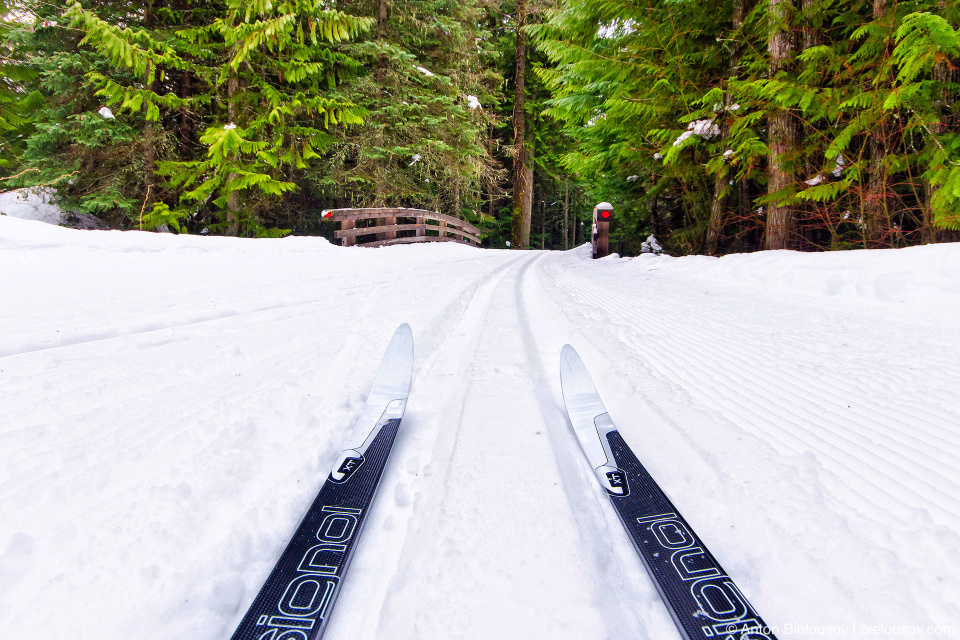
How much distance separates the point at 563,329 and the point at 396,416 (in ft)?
4.43

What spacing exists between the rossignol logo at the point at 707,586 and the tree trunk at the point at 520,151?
1429 cm

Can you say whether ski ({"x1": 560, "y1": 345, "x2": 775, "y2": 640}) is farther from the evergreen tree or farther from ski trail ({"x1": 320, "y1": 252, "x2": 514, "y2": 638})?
the evergreen tree

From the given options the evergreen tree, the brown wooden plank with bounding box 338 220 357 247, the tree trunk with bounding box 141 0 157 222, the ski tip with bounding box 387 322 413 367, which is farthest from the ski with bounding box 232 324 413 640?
the evergreen tree

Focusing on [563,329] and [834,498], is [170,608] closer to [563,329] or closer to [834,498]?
[834,498]

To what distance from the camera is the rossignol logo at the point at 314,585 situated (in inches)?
23.3

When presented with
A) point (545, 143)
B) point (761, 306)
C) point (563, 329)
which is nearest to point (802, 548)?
point (563, 329)

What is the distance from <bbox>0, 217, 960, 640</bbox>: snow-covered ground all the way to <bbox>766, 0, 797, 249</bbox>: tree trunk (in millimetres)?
2940

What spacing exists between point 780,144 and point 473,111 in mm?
8450

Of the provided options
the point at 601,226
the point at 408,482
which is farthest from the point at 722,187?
the point at 408,482

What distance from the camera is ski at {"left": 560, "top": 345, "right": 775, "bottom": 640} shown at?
2.03 ft

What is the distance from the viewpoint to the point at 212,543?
2.41ft

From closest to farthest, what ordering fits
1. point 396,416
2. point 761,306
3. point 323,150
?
point 396,416 → point 761,306 → point 323,150

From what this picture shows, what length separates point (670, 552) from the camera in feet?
2.43

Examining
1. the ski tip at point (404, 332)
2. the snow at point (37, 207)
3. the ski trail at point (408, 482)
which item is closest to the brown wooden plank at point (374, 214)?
the snow at point (37, 207)
